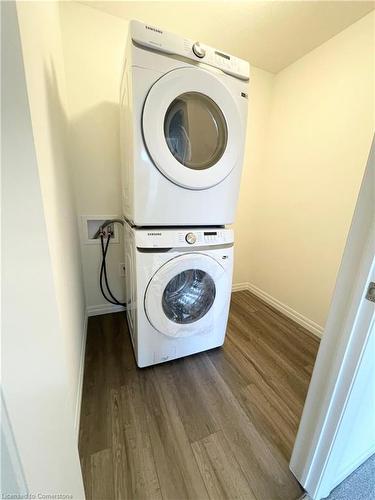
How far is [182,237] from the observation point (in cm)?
114

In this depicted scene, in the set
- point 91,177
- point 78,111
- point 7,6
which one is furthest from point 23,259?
point 78,111

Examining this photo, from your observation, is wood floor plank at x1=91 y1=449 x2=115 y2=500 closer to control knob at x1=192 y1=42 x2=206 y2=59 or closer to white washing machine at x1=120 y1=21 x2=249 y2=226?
white washing machine at x1=120 y1=21 x2=249 y2=226

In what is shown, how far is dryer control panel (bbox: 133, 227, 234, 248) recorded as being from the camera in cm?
107

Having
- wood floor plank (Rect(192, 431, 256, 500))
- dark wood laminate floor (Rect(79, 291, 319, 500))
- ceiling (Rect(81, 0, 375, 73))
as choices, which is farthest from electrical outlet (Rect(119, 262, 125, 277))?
ceiling (Rect(81, 0, 375, 73))

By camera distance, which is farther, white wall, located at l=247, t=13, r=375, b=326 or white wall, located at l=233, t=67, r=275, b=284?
white wall, located at l=233, t=67, r=275, b=284

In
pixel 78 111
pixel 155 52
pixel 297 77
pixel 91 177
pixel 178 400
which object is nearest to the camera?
pixel 155 52

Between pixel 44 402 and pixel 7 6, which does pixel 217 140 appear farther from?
pixel 44 402

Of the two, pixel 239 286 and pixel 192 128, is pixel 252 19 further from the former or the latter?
pixel 239 286

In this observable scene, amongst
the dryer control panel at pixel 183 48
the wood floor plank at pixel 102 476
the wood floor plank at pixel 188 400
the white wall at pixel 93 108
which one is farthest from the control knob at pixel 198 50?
the wood floor plank at pixel 102 476

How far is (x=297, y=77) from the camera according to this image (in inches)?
69.3

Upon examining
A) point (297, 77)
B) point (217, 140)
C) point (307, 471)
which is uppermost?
point (297, 77)

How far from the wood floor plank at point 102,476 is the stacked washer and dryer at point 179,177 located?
1.43ft

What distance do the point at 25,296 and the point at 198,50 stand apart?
1250 millimetres

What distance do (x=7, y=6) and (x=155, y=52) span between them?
752 millimetres
